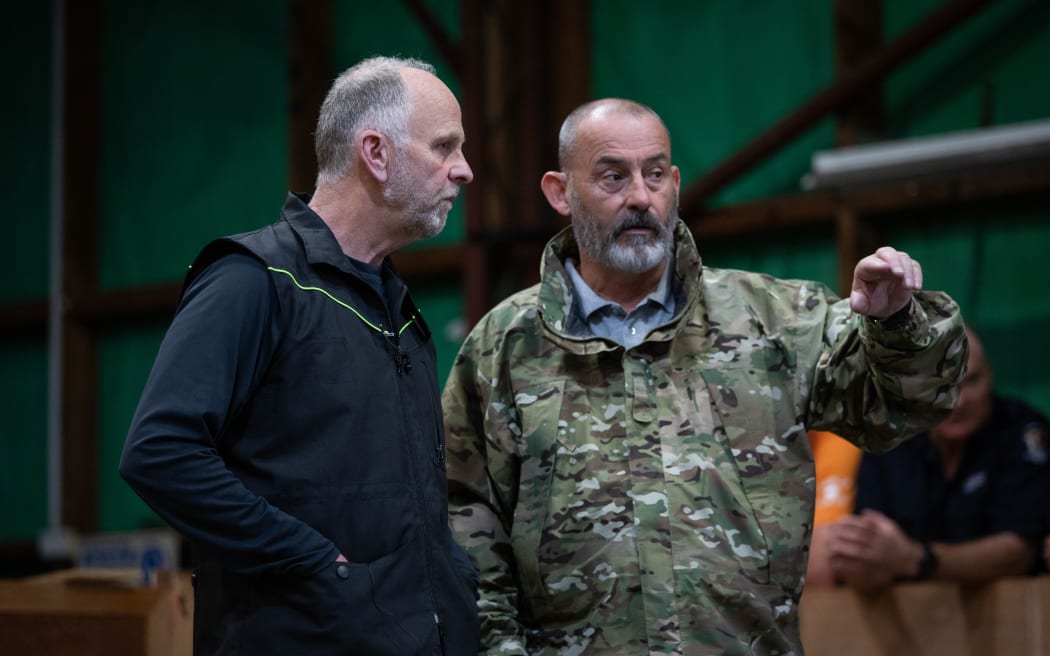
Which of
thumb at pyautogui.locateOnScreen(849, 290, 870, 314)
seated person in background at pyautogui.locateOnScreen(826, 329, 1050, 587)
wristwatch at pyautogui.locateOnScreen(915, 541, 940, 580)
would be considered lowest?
wristwatch at pyautogui.locateOnScreen(915, 541, 940, 580)

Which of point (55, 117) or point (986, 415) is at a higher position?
point (55, 117)

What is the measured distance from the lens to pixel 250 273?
1.86 metres

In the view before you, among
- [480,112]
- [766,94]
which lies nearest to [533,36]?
[480,112]

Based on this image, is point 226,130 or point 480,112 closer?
point 480,112

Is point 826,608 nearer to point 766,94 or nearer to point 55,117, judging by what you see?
point 766,94

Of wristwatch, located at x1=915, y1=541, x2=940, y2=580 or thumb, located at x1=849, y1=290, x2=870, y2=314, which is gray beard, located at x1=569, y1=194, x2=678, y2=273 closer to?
thumb, located at x1=849, y1=290, x2=870, y2=314

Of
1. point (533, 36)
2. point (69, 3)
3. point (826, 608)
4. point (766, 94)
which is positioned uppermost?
point (69, 3)

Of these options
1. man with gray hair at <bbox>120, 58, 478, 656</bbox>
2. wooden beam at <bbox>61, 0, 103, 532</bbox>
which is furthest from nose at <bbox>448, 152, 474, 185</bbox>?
wooden beam at <bbox>61, 0, 103, 532</bbox>

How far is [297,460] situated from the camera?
1.84 metres

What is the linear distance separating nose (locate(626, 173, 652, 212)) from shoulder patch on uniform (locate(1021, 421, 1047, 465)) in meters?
1.69

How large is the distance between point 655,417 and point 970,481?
1694mm

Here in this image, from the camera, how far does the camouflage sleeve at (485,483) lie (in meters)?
2.39

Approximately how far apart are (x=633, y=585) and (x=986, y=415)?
1.86 m

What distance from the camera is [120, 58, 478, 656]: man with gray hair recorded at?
1.73 meters
